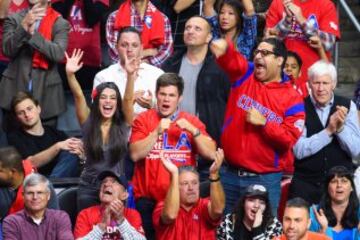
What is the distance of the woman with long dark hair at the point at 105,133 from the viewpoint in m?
12.1

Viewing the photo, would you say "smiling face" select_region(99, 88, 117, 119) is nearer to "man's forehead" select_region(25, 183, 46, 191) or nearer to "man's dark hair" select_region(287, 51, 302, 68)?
"man's forehead" select_region(25, 183, 46, 191)

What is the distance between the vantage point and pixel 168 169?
38.2 feet

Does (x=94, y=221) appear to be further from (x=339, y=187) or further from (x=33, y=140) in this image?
(x=339, y=187)

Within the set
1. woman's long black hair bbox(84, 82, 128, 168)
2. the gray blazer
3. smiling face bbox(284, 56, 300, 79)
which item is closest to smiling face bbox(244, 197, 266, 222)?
woman's long black hair bbox(84, 82, 128, 168)

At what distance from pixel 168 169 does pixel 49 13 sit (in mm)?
2723

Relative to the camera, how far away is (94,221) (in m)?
11.8

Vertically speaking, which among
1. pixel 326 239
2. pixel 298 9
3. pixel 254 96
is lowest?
pixel 326 239

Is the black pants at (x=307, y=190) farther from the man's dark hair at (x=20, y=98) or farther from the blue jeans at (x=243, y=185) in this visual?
the man's dark hair at (x=20, y=98)

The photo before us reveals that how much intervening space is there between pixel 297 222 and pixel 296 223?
1cm

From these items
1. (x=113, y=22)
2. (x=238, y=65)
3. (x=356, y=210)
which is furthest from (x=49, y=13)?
(x=356, y=210)

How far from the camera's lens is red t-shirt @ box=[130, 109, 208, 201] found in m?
12.1

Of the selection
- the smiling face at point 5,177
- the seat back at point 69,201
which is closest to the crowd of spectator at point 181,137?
the smiling face at point 5,177

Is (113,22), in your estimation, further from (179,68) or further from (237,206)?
(237,206)

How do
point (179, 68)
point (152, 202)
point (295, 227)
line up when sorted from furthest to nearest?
point (179, 68) < point (152, 202) < point (295, 227)
